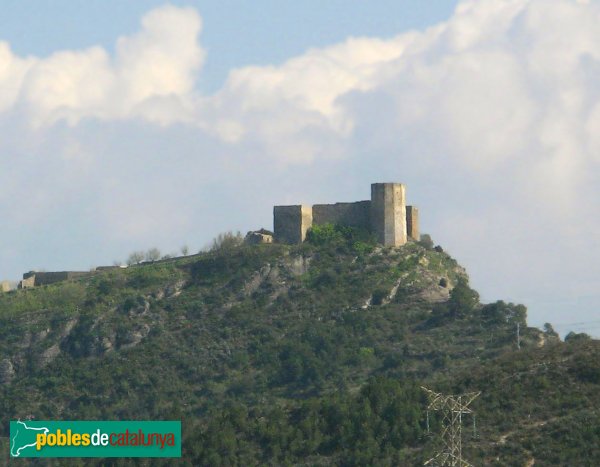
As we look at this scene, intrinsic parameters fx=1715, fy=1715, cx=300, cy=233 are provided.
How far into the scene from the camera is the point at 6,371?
350ft

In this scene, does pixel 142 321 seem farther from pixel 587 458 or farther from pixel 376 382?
pixel 587 458

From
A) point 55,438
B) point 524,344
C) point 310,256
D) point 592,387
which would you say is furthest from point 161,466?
point 310,256

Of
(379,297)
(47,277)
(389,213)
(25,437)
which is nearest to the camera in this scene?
(25,437)

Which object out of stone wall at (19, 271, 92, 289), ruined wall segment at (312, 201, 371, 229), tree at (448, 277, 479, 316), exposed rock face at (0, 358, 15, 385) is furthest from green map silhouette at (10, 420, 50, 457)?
stone wall at (19, 271, 92, 289)

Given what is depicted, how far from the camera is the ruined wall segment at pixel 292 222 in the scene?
10994 cm

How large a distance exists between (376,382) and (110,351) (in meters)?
27.6

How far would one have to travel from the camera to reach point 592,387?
7631cm

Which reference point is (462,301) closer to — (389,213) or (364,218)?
(389,213)

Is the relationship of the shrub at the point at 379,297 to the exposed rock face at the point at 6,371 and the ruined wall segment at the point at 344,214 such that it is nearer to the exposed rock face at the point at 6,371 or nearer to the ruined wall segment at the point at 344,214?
the ruined wall segment at the point at 344,214

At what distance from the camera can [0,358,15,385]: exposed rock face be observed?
10606 cm

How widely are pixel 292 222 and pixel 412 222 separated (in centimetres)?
782

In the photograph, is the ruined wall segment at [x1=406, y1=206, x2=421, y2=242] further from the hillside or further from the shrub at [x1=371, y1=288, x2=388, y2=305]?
the shrub at [x1=371, y1=288, x2=388, y2=305]

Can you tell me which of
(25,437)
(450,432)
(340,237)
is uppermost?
(340,237)

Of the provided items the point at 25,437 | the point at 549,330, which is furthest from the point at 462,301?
the point at 25,437
